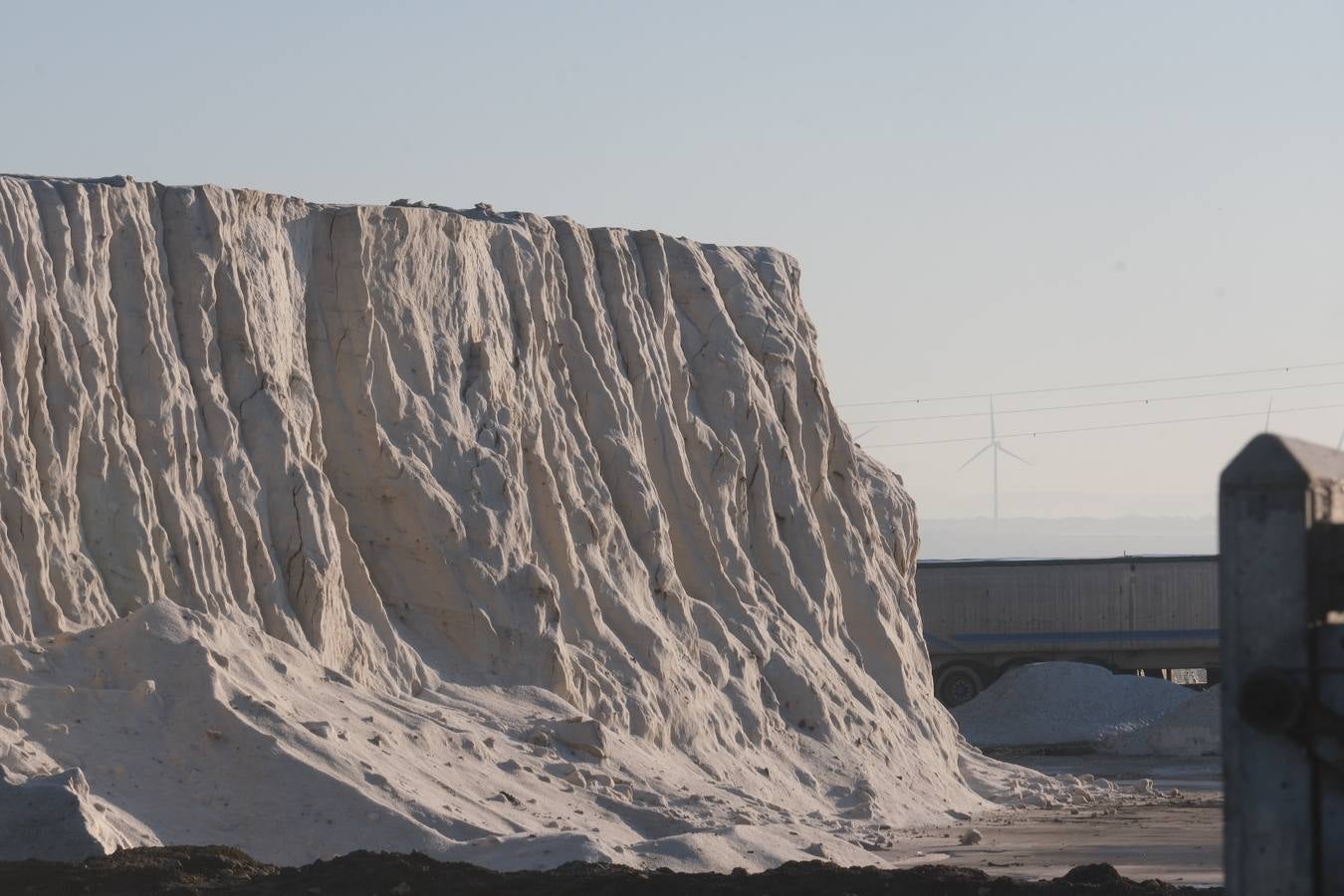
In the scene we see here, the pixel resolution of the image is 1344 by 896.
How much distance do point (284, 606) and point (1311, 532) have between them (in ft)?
48.5

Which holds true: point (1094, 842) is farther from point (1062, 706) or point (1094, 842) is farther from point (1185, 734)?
point (1062, 706)

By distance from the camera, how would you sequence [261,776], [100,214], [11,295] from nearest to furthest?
[261,776]
[11,295]
[100,214]

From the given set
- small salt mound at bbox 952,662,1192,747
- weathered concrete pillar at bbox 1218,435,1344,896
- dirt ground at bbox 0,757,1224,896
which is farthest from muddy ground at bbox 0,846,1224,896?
small salt mound at bbox 952,662,1192,747

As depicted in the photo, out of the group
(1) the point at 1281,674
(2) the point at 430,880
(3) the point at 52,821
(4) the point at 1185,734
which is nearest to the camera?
(1) the point at 1281,674

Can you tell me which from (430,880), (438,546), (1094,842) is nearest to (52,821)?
(430,880)

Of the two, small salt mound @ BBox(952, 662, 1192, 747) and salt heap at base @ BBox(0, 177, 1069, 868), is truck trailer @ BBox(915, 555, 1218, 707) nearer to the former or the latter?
small salt mound @ BBox(952, 662, 1192, 747)

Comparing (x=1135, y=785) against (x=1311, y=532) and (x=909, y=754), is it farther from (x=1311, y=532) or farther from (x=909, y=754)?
(x=1311, y=532)

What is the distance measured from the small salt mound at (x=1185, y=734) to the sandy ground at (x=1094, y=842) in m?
6.04

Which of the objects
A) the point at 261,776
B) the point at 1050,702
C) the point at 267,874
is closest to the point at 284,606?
the point at 261,776

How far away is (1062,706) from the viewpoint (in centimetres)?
3844

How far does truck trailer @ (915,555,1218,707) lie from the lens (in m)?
41.7

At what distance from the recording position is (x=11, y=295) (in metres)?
18.6

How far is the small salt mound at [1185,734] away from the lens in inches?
1431

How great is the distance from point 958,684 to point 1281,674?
35.8 metres
